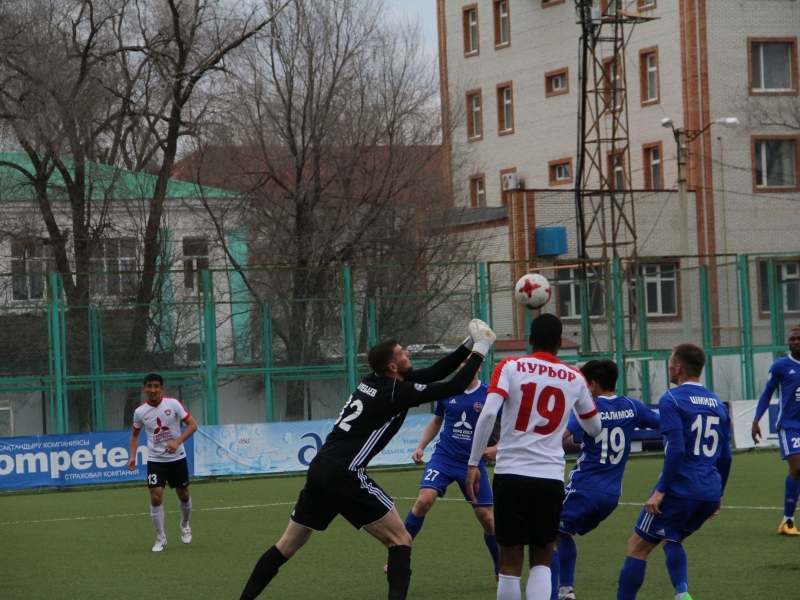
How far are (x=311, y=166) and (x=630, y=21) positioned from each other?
1483 centimetres

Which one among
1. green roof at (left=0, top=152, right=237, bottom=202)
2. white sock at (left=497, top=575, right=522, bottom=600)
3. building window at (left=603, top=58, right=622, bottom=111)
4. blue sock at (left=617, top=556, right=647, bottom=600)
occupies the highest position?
building window at (left=603, top=58, right=622, bottom=111)

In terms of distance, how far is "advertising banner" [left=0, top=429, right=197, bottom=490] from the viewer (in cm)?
2084

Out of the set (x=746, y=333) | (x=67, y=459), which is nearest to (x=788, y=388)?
(x=67, y=459)

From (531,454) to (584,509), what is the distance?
1531mm

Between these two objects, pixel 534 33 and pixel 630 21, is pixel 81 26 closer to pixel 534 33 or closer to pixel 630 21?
pixel 630 21

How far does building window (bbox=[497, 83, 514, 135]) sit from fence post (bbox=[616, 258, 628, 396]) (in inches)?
863

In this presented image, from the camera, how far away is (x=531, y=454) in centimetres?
675

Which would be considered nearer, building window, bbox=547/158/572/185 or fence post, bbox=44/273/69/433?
fence post, bbox=44/273/69/433

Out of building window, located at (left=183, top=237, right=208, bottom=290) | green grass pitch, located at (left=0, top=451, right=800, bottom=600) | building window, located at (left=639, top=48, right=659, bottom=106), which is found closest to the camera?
green grass pitch, located at (left=0, top=451, right=800, bottom=600)

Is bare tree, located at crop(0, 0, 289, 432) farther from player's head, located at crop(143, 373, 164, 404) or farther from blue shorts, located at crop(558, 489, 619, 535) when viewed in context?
blue shorts, located at crop(558, 489, 619, 535)

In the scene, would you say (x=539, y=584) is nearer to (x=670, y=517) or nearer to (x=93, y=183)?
(x=670, y=517)

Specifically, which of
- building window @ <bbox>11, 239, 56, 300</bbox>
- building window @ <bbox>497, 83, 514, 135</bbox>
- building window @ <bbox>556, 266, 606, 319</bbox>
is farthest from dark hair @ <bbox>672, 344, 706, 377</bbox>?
building window @ <bbox>497, 83, 514, 135</bbox>

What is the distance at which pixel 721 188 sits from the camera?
4050cm

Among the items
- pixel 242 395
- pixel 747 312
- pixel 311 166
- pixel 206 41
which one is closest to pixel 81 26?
pixel 206 41
